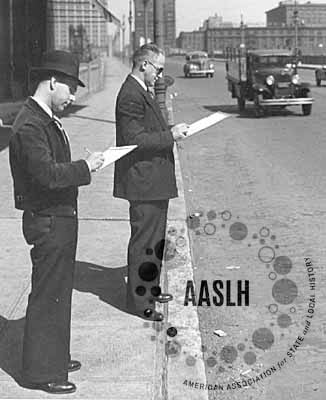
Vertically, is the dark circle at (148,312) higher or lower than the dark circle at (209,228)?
lower

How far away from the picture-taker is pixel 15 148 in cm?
435

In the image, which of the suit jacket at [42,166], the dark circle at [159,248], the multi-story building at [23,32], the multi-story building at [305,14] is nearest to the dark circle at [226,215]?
the dark circle at [159,248]

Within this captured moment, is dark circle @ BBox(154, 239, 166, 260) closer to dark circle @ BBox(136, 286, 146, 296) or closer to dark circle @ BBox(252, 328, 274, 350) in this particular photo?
dark circle @ BBox(136, 286, 146, 296)

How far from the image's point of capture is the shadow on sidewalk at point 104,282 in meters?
6.44

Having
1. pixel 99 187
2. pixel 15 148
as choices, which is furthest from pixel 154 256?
pixel 99 187

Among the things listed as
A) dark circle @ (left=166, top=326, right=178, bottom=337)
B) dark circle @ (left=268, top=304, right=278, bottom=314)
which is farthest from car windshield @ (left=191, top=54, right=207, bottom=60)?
dark circle @ (left=166, top=326, right=178, bottom=337)

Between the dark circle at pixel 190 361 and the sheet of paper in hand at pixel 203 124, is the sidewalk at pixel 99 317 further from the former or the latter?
the sheet of paper in hand at pixel 203 124

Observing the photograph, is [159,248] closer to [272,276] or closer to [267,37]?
[272,276]

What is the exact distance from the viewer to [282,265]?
7.62 metres

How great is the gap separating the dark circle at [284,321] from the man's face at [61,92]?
8.19 feet

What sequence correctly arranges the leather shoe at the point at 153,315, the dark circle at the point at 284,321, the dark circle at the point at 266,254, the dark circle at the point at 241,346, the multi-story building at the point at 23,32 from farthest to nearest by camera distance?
1. the multi-story building at the point at 23,32
2. the dark circle at the point at 266,254
3. the dark circle at the point at 284,321
4. the leather shoe at the point at 153,315
5. the dark circle at the point at 241,346

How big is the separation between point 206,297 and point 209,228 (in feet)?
9.11

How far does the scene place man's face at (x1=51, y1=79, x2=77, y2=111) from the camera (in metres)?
4.38

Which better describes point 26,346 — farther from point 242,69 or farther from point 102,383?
point 242,69
